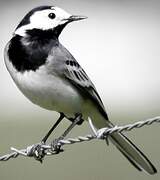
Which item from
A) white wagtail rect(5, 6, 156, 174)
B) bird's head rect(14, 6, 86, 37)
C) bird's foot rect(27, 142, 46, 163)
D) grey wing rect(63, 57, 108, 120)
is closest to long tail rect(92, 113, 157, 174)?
white wagtail rect(5, 6, 156, 174)

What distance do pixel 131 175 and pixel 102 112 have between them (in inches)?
109

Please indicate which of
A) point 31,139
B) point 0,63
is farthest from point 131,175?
point 0,63

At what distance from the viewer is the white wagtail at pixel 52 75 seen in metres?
7.13

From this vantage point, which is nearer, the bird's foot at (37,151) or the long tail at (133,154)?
the long tail at (133,154)

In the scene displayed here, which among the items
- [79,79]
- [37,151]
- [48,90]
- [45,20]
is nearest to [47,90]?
[48,90]

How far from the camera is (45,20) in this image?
295 inches

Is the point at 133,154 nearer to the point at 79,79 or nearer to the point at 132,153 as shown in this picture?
the point at 132,153

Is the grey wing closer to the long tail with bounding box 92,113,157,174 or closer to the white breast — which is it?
the white breast

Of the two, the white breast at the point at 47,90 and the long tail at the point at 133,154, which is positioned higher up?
the white breast at the point at 47,90

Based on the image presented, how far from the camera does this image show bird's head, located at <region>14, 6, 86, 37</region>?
7.46 m

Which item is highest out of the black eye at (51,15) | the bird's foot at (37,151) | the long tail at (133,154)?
the black eye at (51,15)

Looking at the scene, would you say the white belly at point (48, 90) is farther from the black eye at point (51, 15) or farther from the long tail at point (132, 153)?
the black eye at point (51, 15)

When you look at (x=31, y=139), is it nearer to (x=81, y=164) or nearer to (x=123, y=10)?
(x=81, y=164)

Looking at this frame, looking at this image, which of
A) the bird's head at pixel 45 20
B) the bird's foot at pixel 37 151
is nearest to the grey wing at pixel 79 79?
the bird's head at pixel 45 20
